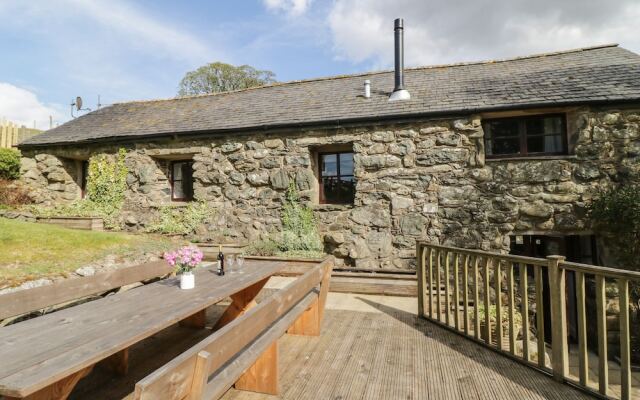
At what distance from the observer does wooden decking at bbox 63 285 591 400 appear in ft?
8.52

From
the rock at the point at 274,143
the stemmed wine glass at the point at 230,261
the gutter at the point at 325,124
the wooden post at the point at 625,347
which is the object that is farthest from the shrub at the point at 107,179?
the wooden post at the point at 625,347

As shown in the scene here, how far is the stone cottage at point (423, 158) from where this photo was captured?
6406 mm

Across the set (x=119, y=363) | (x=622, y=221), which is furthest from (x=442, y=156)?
(x=119, y=363)

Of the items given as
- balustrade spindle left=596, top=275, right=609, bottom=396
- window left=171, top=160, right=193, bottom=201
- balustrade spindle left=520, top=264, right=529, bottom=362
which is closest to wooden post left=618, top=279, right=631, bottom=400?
balustrade spindle left=596, top=275, right=609, bottom=396

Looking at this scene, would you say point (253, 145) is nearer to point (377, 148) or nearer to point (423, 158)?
point (377, 148)

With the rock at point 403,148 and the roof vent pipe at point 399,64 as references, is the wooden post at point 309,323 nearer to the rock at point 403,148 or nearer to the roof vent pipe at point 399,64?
the rock at point 403,148

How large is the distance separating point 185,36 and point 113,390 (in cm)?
916

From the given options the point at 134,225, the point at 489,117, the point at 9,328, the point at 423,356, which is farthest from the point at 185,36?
the point at 423,356

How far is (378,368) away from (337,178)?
5405 mm

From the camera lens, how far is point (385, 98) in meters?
8.37

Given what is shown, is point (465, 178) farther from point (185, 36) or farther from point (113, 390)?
point (185, 36)

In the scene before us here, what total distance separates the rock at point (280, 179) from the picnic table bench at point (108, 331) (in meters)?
4.57

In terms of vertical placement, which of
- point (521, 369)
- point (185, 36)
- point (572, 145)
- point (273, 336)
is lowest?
point (521, 369)

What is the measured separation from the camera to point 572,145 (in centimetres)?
654
